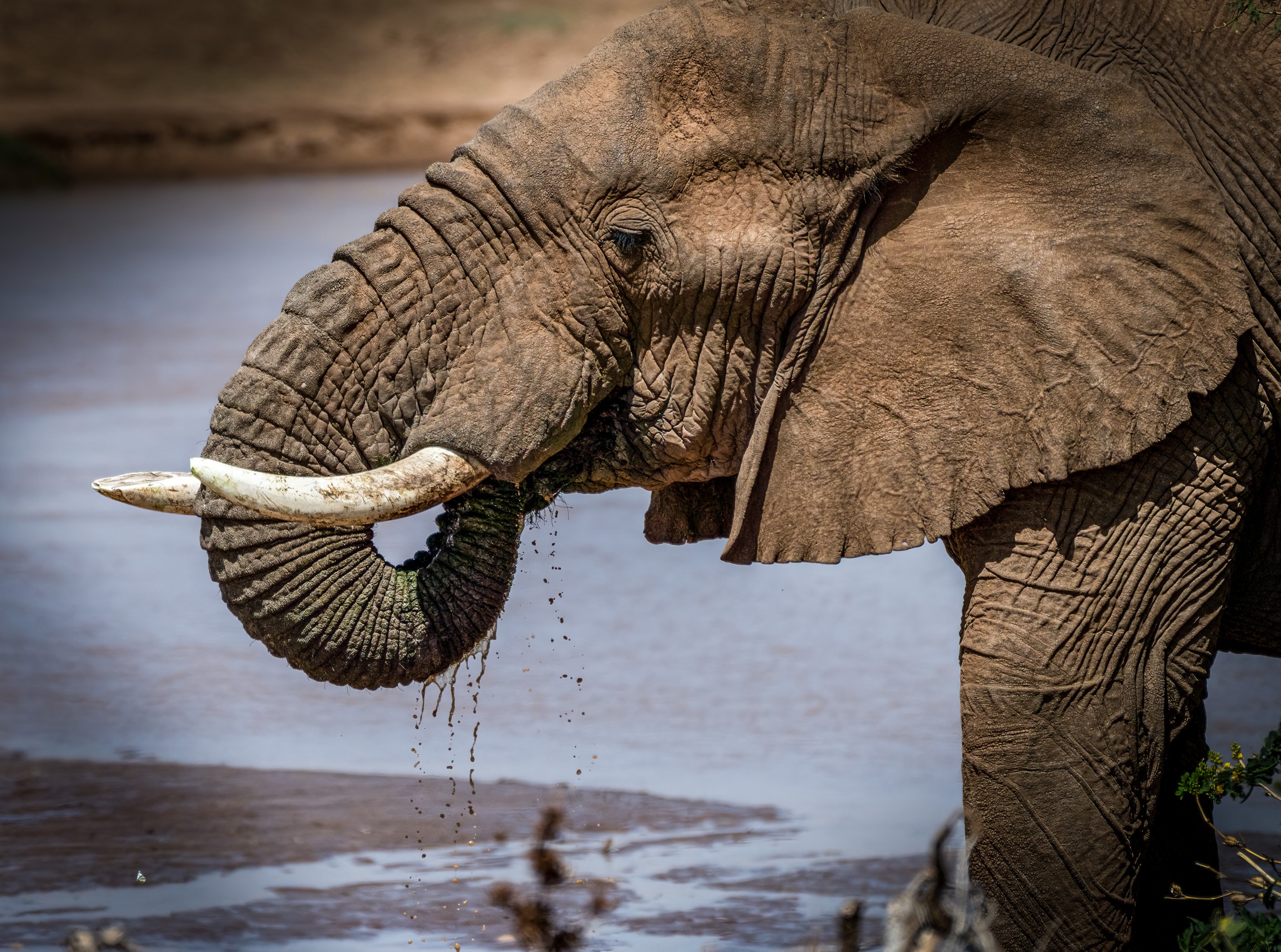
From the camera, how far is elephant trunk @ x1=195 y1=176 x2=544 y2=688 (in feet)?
9.74

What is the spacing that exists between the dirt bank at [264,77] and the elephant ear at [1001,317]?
1236 centimetres

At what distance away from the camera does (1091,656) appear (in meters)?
3.03

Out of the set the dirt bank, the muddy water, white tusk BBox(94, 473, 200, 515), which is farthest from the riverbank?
the dirt bank

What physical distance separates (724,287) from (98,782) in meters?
3.18

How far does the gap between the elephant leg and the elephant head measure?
10cm

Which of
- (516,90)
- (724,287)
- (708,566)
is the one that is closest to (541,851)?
(724,287)

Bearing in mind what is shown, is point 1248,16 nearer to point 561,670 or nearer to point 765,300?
point 765,300

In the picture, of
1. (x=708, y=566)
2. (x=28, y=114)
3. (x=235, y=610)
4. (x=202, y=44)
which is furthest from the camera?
(x=202, y=44)

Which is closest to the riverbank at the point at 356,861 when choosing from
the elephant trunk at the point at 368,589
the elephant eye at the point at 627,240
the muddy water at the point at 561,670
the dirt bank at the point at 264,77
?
the muddy water at the point at 561,670

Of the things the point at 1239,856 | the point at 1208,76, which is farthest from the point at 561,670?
the point at 1208,76

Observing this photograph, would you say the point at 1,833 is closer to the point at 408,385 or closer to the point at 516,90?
the point at 408,385

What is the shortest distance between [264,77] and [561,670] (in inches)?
447

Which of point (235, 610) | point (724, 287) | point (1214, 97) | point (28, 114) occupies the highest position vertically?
point (28, 114)

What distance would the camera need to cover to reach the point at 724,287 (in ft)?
10.0
